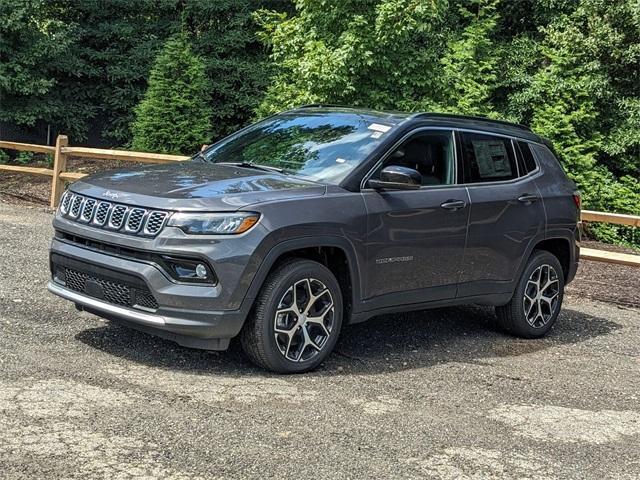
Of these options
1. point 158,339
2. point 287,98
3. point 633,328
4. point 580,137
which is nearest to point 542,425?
point 158,339

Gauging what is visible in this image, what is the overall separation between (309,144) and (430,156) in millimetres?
996

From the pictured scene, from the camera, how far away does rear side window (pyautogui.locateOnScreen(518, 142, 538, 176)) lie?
764 centimetres

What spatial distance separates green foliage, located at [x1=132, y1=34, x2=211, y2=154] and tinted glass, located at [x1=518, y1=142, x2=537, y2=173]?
11975 mm

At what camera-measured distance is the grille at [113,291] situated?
5.41m

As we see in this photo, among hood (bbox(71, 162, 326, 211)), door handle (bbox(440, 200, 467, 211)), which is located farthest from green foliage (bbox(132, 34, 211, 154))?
door handle (bbox(440, 200, 467, 211))

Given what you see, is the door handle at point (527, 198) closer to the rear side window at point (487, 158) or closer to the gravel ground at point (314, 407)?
the rear side window at point (487, 158)

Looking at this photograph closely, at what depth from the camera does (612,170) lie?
1977cm

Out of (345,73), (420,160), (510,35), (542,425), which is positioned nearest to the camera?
(542,425)

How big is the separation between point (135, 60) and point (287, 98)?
6.89 metres

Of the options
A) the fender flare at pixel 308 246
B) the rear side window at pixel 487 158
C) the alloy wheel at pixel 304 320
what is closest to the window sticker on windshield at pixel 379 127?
the rear side window at pixel 487 158

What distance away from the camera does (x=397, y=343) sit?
23.1 ft

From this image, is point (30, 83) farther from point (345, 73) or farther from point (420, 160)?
point (420, 160)

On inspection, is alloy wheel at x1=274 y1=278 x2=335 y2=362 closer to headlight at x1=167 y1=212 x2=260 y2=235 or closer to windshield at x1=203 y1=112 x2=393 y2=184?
headlight at x1=167 y1=212 x2=260 y2=235

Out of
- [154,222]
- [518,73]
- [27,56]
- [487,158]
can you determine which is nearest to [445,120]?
[487,158]
